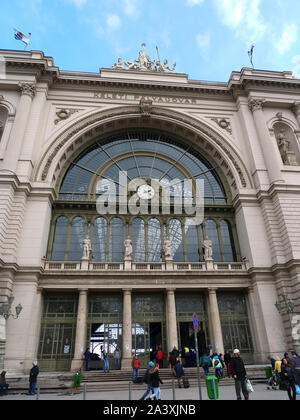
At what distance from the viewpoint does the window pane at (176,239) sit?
26.3 meters

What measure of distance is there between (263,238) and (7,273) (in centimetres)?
2115

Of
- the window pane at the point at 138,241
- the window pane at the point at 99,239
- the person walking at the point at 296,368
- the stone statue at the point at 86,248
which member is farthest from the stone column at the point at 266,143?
the person walking at the point at 296,368

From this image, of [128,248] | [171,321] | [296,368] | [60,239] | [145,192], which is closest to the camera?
[296,368]

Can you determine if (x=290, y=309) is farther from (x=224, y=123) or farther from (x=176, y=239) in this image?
(x=224, y=123)

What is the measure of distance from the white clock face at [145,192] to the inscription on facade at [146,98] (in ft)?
33.8

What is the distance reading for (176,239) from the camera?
27.2 meters

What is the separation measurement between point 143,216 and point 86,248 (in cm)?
648

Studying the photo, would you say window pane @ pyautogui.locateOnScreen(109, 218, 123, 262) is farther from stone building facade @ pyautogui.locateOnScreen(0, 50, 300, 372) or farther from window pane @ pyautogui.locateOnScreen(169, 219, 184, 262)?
window pane @ pyautogui.locateOnScreen(169, 219, 184, 262)

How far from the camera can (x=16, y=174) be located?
24172 mm

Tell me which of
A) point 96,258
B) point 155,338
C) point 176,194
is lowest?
point 155,338

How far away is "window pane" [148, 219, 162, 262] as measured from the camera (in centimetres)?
2612

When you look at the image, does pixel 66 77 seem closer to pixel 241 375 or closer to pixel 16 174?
pixel 16 174

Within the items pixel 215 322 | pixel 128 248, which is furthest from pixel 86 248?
pixel 215 322
